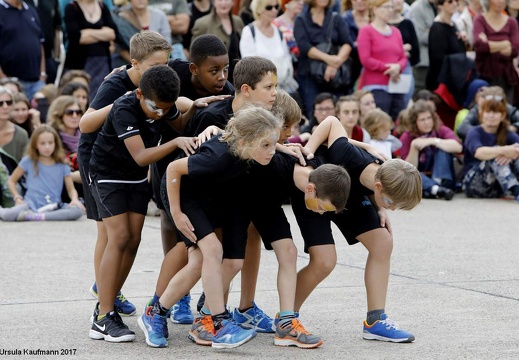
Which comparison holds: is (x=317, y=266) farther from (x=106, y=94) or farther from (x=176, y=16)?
(x=176, y=16)

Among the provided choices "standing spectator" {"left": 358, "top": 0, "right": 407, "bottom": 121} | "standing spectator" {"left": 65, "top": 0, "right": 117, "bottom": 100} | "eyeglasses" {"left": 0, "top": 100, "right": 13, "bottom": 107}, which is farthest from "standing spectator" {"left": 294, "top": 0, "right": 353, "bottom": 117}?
"eyeglasses" {"left": 0, "top": 100, "right": 13, "bottom": 107}

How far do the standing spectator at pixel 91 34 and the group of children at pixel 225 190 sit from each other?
201 inches

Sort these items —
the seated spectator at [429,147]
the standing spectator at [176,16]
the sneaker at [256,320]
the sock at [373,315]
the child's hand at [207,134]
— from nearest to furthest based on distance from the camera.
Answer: the child's hand at [207,134], the sock at [373,315], the sneaker at [256,320], the seated spectator at [429,147], the standing spectator at [176,16]

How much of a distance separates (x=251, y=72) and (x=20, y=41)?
5713mm

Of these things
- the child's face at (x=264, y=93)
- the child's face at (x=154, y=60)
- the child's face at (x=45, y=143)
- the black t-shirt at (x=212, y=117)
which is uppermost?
the child's face at (x=154, y=60)

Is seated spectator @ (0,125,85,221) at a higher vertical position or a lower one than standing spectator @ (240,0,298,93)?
lower

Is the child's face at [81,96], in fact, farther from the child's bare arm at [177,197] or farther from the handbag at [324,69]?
the child's bare arm at [177,197]

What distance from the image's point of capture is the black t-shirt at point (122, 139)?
16.3 ft

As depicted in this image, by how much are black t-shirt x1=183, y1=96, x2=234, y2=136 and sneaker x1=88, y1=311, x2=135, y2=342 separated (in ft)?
3.31

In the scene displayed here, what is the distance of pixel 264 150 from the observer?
15.6ft

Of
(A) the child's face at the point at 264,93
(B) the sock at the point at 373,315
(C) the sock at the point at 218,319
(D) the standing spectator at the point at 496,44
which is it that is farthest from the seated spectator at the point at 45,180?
(D) the standing spectator at the point at 496,44

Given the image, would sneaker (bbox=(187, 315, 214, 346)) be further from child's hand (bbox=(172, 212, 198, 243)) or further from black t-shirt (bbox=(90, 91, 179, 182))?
black t-shirt (bbox=(90, 91, 179, 182))

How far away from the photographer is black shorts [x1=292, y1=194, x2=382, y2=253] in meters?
5.12

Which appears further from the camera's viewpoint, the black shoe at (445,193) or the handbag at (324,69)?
the handbag at (324,69)
